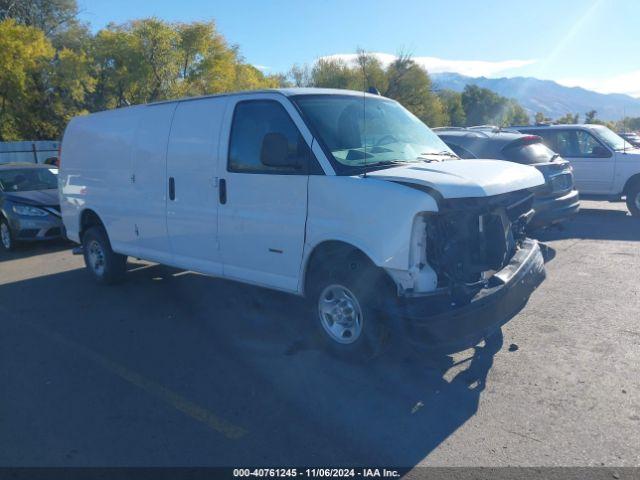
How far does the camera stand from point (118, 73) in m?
31.9

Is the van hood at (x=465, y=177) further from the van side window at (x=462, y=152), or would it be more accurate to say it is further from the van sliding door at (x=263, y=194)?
the van side window at (x=462, y=152)

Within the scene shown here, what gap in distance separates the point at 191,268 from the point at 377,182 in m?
2.73

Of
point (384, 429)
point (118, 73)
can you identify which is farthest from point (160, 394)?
point (118, 73)

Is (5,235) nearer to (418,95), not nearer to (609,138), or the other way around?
(609,138)

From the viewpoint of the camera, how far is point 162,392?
14.7ft

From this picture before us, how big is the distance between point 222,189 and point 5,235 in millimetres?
7264

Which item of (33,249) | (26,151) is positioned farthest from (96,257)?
(26,151)

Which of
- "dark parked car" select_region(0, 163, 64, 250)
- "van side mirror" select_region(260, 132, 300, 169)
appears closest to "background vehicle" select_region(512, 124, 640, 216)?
"van side mirror" select_region(260, 132, 300, 169)

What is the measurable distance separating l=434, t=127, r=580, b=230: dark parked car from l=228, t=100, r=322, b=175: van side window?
4.36 metres

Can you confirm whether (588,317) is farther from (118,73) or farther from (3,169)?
(118,73)

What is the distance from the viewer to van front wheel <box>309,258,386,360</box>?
452 centimetres

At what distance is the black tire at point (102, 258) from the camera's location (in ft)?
25.4

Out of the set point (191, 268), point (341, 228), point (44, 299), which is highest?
point (341, 228)

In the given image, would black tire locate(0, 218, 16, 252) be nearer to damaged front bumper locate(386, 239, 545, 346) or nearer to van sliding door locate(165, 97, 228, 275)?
van sliding door locate(165, 97, 228, 275)
